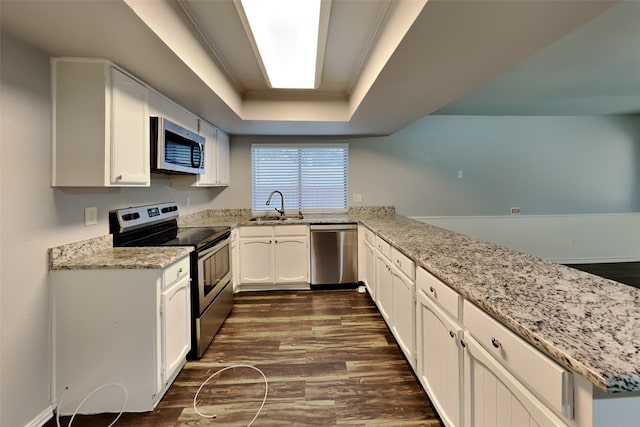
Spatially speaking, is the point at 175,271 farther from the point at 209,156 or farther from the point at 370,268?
A: the point at 370,268

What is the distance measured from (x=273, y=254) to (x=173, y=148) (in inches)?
67.0

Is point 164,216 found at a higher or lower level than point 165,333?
higher

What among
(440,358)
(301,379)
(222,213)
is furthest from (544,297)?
(222,213)

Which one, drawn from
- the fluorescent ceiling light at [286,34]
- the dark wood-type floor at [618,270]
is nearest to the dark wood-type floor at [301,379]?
the fluorescent ceiling light at [286,34]

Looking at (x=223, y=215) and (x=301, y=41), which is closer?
(x=301, y=41)

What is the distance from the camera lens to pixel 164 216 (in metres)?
2.61

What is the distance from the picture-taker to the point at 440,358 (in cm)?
138

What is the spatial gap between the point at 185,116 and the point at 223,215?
170cm

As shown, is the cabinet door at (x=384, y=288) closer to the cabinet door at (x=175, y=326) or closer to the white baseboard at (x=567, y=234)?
the cabinet door at (x=175, y=326)

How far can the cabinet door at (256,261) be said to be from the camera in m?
3.39

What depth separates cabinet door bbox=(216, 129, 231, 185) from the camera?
3.48 m

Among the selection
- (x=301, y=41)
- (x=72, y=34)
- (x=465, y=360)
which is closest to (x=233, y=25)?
(x=301, y=41)

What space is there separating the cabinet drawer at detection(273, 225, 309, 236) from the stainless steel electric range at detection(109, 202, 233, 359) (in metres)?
0.74

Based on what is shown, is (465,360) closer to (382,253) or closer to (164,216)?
(382,253)
